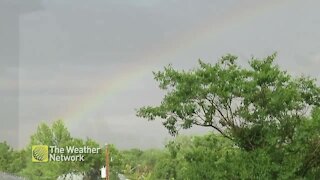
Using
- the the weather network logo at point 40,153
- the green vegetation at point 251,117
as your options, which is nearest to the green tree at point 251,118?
the green vegetation at point 251,117

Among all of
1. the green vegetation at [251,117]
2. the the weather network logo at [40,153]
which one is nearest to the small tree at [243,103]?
the green vegetation at [251,117]

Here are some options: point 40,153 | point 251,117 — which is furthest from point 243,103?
point 40,153

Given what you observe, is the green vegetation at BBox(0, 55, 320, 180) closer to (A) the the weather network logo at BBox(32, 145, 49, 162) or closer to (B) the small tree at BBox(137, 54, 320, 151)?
(B) the small tree at BBox(137, 54, 320, 151)

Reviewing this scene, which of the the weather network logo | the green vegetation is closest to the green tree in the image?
the green vegetation

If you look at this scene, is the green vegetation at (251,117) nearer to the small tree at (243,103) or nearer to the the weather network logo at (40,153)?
the small tree at (243,103)

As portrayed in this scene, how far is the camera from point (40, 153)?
50.7 meters

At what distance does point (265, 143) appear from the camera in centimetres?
1825

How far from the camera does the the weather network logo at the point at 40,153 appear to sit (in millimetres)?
49188

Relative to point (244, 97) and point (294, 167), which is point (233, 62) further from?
point (294, 167)

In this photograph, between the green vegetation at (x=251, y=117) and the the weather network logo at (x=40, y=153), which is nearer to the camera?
the green vegetation at (x=251, y=117)

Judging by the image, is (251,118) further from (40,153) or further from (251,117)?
(40,153)

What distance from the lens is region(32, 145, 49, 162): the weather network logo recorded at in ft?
161

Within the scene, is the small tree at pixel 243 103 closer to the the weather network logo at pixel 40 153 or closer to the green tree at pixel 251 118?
the green tree at pixel 251 118

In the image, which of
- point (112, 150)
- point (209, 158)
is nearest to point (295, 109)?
point (209, 158)
